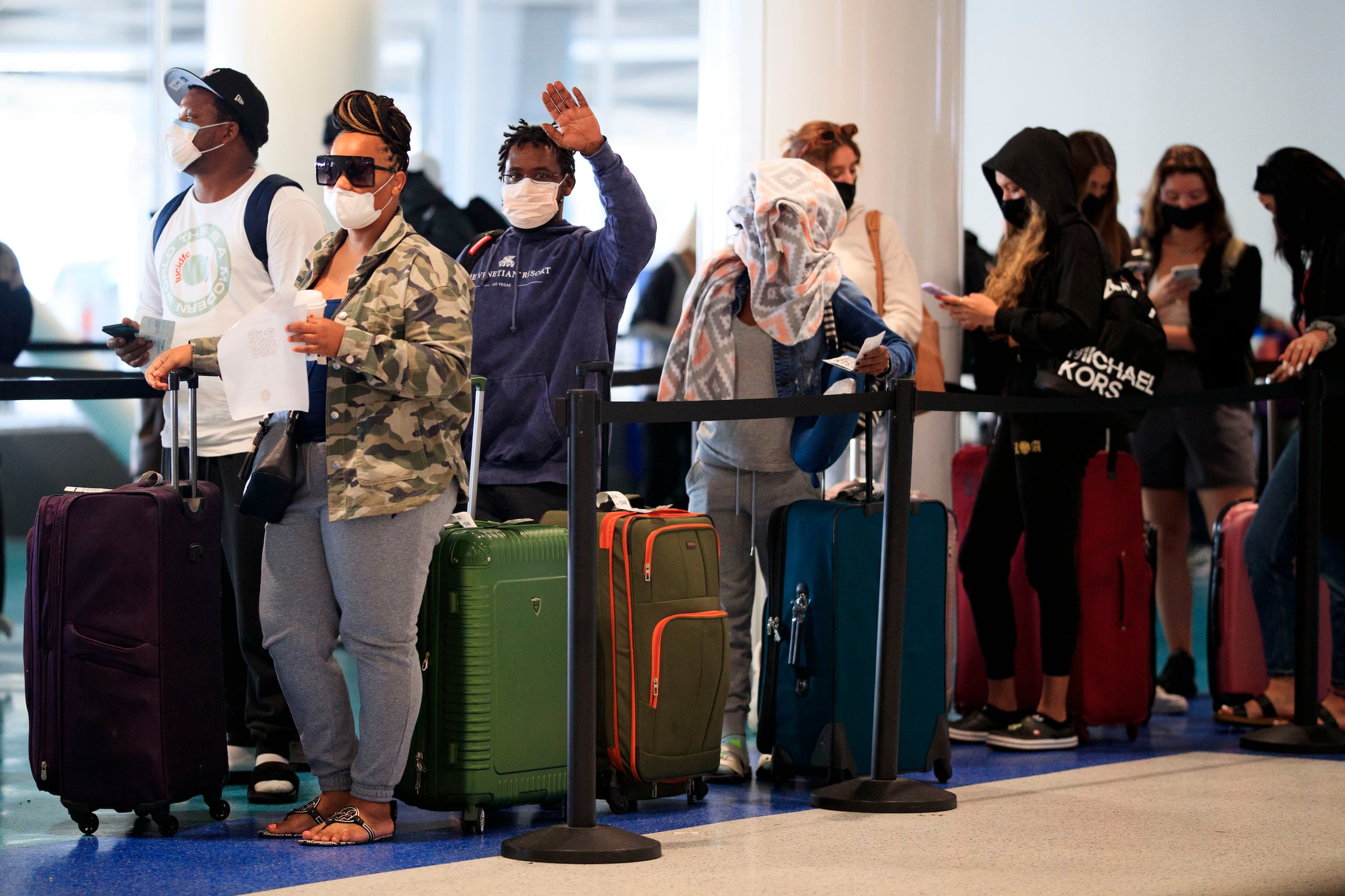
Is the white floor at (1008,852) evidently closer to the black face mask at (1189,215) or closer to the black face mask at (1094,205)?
the black face mask at (1094,205)

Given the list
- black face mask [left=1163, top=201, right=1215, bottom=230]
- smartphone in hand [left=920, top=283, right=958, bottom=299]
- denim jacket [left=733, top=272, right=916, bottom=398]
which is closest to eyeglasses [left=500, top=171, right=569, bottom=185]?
denim jacket [left=733, top=272, right=916, bottom=398]

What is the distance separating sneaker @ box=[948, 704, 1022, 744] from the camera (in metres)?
4.20

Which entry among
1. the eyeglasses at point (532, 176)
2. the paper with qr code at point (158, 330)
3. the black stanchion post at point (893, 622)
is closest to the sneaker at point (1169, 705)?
the black stanchion post at point (893, 622)

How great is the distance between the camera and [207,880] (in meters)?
2.56

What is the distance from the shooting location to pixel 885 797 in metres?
3.16

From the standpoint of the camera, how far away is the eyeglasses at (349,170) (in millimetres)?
2877

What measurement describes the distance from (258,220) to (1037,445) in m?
2.15

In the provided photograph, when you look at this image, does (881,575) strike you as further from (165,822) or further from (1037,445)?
(165,822)

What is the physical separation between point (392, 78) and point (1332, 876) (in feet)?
26.5

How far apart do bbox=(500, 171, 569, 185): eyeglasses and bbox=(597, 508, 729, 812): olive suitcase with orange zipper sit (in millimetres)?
811

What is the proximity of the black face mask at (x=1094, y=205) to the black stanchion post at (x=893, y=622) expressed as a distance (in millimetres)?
1739

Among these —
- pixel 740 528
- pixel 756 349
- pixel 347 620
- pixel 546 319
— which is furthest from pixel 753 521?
pixel 347 620

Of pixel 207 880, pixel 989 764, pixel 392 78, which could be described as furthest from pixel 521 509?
pixel 392 78

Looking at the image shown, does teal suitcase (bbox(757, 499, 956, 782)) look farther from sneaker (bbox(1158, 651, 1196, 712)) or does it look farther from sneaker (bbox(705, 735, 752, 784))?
sneaker (bbox(1158, 651, 1196, 712))
